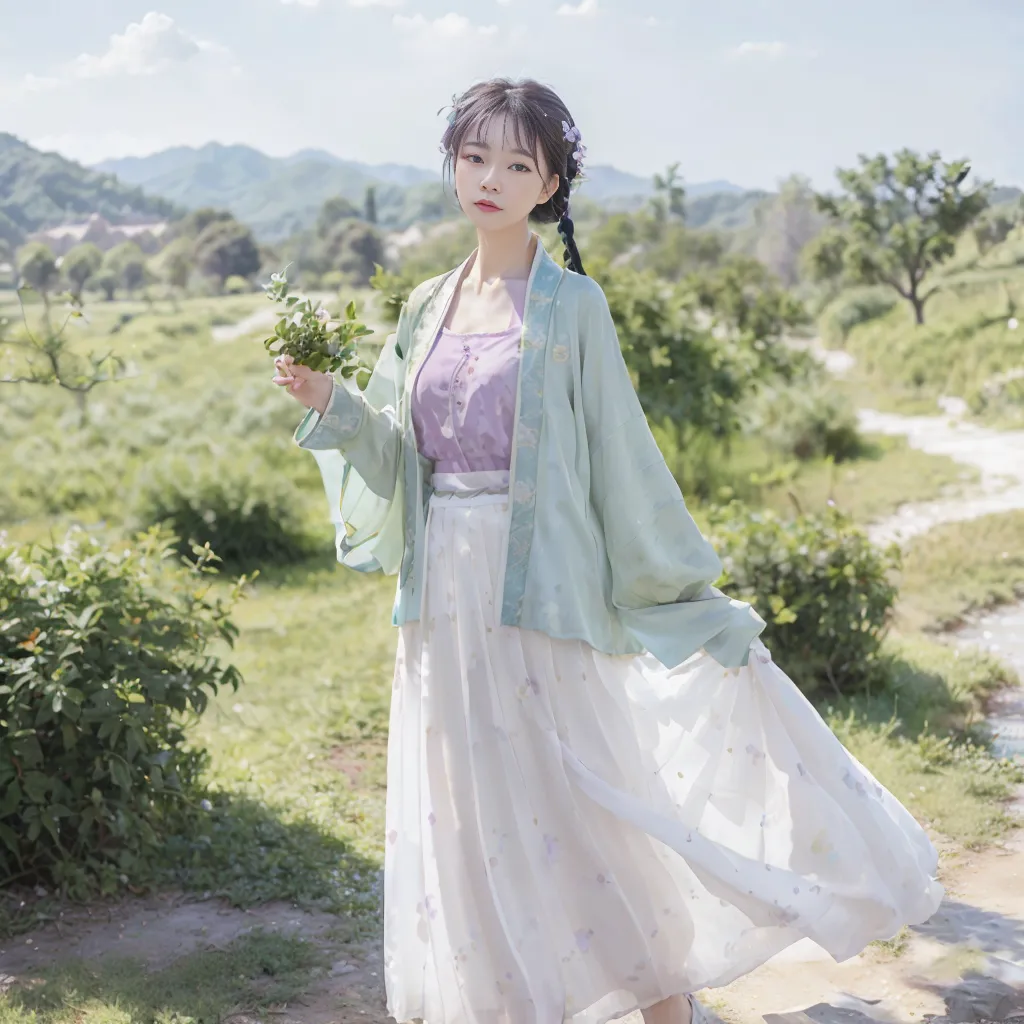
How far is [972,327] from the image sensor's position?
1398cm

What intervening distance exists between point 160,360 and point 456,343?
14.5 metres

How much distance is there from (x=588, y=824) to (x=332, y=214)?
82.4ft

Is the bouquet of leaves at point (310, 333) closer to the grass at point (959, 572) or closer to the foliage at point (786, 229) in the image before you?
the grass at point (959, 572)

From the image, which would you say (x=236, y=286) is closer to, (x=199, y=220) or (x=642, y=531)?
(x=199, y=220)

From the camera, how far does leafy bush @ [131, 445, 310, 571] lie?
25.1ft

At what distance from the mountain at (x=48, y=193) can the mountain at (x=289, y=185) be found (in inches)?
156

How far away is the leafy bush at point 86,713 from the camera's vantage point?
3053 mm

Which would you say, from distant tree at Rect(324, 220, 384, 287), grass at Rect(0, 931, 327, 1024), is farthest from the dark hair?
distant tree at Rect(324, 220, 384, 287)

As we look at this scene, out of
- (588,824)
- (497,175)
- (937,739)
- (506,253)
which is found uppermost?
(497,175)

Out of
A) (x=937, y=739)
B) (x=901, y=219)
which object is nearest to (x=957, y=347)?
(x=901, y=219)

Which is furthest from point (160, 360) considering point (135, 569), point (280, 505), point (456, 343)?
point (456, 343)

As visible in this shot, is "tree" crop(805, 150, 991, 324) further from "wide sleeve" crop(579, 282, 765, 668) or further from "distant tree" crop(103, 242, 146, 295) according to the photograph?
"wide sleeve" crop(579, 282, 765, 668)

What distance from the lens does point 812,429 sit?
10.3 m

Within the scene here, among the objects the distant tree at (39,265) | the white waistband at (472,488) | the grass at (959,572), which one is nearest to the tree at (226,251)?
the distant tree at (39,265)
